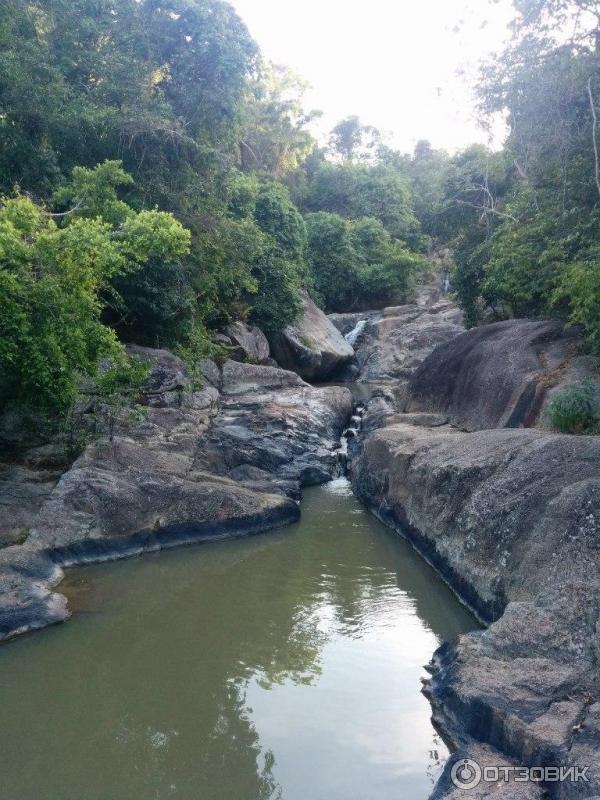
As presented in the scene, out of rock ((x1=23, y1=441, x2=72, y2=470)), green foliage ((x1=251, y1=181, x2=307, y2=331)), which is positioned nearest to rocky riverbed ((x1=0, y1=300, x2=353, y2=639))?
rock ((x1=23, y1=441, x2=72, y2=470))

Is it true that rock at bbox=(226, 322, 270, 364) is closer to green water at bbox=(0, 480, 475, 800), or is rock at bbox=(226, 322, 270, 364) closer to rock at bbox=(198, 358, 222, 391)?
rock at bbox=(198, 358, 222, 391)

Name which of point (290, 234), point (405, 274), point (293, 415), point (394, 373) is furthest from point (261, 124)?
point (293, 415)

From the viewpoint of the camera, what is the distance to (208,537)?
1179 centimetres

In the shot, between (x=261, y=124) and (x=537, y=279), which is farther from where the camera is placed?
(x=261, y=124)

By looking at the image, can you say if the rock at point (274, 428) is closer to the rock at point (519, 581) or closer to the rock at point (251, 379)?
the rock at point (251, 379)

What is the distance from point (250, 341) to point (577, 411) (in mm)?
Result: 13516

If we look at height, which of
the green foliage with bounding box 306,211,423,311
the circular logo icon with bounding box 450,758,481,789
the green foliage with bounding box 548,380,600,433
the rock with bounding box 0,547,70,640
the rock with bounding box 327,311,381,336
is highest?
the green foliage with bounding box 306,211,423,311

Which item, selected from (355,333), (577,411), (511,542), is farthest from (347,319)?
(511,542)

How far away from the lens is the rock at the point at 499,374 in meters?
13.1

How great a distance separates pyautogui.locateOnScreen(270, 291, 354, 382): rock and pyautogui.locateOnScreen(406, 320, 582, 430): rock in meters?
8.29

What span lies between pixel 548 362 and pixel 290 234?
51.0 ft

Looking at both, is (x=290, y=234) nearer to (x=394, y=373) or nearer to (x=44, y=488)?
(x=394, y=373)

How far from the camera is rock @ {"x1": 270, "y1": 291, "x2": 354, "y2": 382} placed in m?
25.4

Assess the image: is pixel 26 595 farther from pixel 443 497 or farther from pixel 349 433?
pixel 349 433
